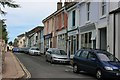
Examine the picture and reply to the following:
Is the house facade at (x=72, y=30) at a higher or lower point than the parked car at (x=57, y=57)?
higher

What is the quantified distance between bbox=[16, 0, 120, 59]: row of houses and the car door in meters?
5.77

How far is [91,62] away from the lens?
62.0ft

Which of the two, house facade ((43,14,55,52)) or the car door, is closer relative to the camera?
the car door

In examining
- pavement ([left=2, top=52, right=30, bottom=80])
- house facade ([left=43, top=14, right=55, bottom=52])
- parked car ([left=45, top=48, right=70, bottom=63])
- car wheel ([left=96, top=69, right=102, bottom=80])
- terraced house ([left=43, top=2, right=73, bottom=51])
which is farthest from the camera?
house facade ([left=43, top=14, right=55, bottom=52])

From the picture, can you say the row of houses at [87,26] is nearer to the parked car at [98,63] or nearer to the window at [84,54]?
the window at [84,54]

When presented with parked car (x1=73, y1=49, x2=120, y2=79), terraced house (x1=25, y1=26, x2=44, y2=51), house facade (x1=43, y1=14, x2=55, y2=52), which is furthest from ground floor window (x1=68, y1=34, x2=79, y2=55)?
terraced house (x1=25, y1=26, x2=44, y2=51)

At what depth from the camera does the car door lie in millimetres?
18520

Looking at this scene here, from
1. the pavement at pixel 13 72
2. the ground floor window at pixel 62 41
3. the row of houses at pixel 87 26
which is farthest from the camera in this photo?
the ground floor window at pixel 62 41

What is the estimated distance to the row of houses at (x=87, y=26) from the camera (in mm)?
25578

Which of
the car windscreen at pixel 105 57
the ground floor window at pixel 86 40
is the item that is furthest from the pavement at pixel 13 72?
the ground floor window at pixel 86 40

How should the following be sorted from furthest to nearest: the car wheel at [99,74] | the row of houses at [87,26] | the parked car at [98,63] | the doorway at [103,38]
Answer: the doorway at [103,38], the row of houses at [87,26], the car wheel at [99,74], the parked car at [98,63]

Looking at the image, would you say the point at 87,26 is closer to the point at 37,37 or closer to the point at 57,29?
the point at 57,29

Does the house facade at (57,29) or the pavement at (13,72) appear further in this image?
the house facade at (57,29)

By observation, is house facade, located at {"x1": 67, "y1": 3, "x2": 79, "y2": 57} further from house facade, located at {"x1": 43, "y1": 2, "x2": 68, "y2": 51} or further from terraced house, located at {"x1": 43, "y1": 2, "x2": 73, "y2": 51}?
house facade, located at {"x1": 43, "y1": 2, "x2": 68, "y2": 51}
